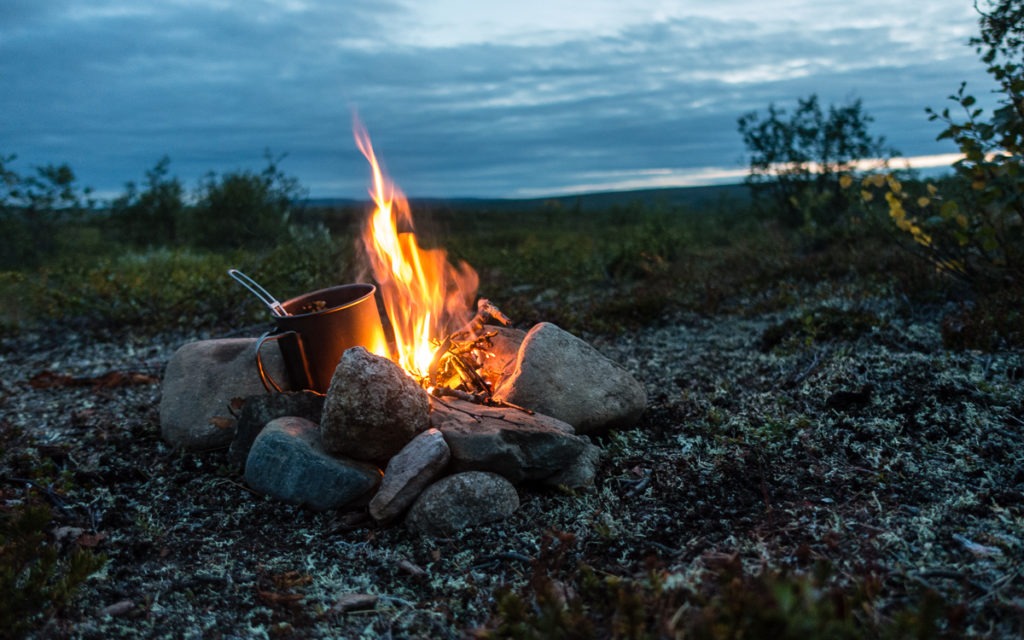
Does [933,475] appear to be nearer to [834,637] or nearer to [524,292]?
[834,637]

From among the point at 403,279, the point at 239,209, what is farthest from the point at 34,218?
the point at 403,279

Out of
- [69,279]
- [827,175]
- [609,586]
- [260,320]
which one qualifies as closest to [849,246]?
[827,175]

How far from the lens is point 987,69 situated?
513 centimetres

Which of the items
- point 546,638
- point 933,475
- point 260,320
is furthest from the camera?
point 260,320

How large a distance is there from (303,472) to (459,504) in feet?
2.82

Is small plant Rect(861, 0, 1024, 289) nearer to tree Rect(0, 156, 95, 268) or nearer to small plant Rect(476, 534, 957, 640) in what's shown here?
small plant Rect(476, 534, 957, 640)

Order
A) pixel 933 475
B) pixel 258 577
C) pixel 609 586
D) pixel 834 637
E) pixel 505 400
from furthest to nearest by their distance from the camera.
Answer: pixel 505 400
pixel 933 475
pixel 258 577
pixel 609 586
pixel 834 637

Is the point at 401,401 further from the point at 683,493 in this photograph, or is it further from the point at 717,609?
the point at 717,609

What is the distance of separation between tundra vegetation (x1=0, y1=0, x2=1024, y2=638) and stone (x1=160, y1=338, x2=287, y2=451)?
0.18m

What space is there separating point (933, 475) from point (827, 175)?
992cm

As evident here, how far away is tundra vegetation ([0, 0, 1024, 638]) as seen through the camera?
252 centimetres

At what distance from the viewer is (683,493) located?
3543 mm

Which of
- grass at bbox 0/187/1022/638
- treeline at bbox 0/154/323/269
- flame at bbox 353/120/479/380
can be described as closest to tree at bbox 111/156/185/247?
treeline at bbox 0/154/323/269

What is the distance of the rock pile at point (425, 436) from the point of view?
11.5 ft
